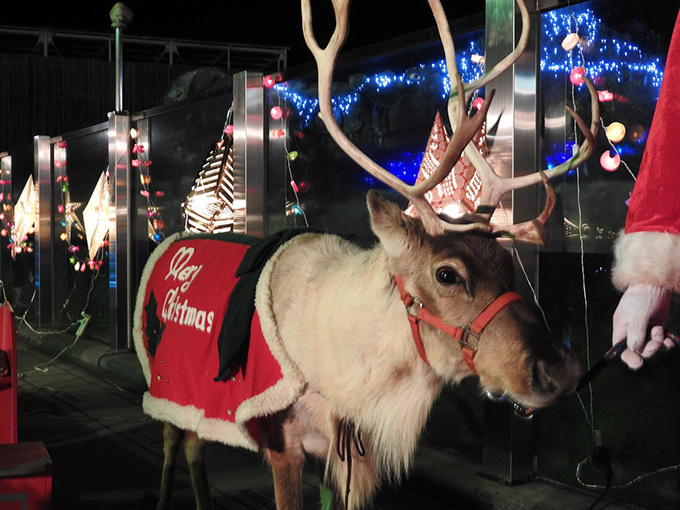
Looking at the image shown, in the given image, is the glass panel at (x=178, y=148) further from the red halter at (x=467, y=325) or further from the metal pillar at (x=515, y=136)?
the red halter at (x=467, y=325)

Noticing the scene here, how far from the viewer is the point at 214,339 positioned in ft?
11.1

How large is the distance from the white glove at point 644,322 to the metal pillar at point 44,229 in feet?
35.1

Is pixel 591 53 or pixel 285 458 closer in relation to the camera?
pixel 285 458

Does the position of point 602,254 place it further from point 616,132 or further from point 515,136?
point 515,136

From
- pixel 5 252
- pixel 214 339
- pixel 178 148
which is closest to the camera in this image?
pixel 214 339

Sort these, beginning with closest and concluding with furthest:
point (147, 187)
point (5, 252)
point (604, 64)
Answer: point (604, 64)
point (147, 187)
point (5, 252)

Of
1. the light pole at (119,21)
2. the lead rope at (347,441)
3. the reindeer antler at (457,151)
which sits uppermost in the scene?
the light pole at (119,21)

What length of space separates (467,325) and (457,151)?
618mm

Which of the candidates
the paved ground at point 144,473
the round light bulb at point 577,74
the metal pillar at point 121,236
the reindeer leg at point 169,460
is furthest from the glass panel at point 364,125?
the metal pillar at point 121,236

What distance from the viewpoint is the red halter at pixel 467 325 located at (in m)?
2.42

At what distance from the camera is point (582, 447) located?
4320 mm

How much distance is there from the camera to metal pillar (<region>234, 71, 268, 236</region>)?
6535mm

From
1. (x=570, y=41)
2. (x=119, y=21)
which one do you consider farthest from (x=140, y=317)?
(x=119, y=21)

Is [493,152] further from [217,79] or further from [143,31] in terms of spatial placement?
[143,31]
